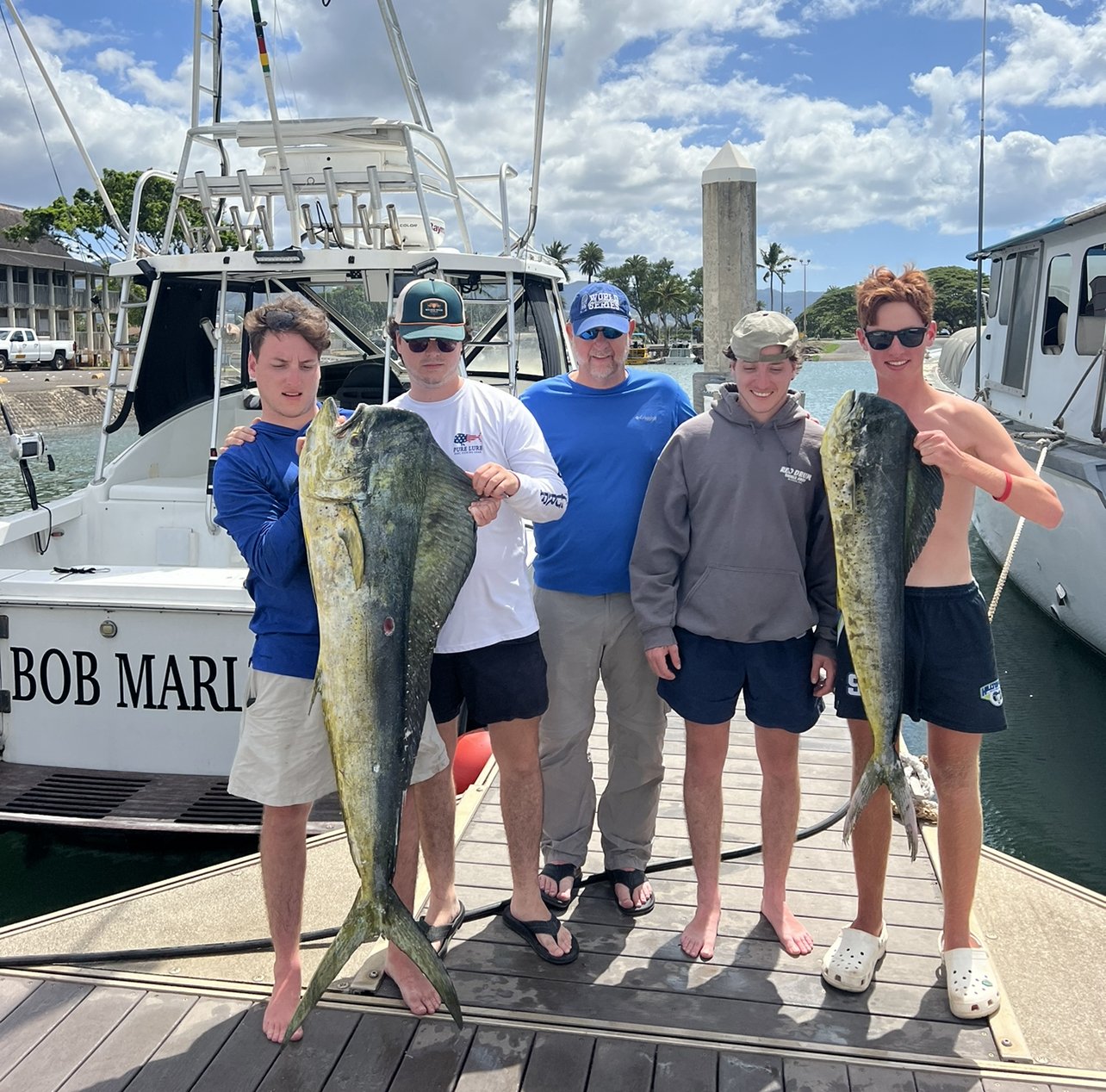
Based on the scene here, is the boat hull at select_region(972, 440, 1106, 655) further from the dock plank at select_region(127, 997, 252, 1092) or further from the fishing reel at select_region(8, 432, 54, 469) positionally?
the fishing reel at select_region(8, 432, 54, 469)

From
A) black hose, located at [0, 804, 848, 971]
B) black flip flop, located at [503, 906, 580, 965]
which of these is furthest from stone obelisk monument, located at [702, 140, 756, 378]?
black hose, located at [0, 804, 848, 971]

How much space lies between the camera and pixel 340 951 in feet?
7.64

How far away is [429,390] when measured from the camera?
2.83 meters

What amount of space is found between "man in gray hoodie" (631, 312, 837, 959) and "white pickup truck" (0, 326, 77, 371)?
47.5 meters

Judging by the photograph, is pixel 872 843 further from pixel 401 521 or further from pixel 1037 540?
pixel 1037 540

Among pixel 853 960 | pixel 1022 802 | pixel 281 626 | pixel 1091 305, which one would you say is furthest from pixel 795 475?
pixel 1091 305

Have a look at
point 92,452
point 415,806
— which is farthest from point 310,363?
point 92,452

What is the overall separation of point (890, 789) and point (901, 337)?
122cm

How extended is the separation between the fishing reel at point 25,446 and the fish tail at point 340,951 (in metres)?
3.89

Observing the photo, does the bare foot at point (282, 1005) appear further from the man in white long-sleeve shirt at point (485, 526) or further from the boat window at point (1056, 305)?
the boat window at point (1056, 305)

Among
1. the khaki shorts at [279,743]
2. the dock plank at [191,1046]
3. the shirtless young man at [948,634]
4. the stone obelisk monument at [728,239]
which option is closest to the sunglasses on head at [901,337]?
the shirtless young man at [948,634]

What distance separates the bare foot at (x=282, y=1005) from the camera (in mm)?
2598

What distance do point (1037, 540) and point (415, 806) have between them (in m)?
8.86

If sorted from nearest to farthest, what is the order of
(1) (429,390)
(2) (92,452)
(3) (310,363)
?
(3) (310,363), (1) (429,390), (2) (92,452)
